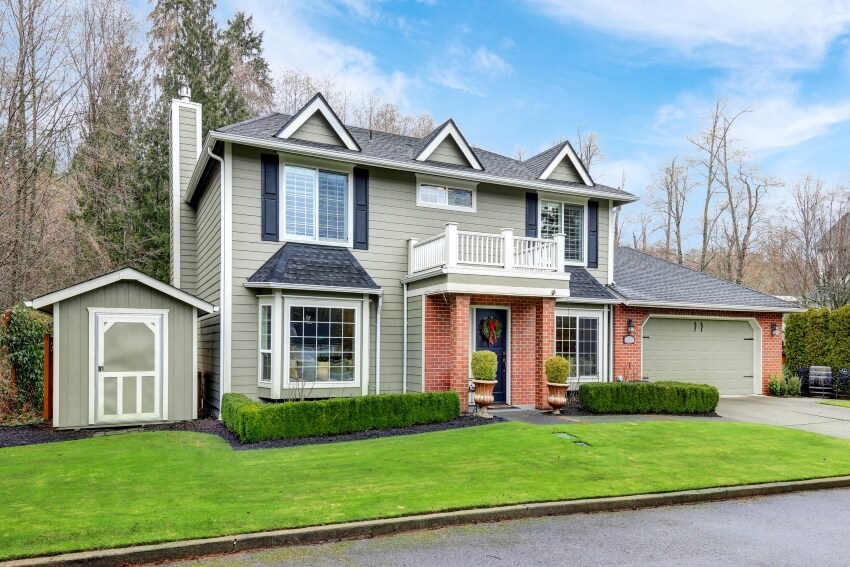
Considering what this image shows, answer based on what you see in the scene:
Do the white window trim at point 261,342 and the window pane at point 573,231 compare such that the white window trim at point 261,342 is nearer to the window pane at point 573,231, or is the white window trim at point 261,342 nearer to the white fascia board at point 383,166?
the white fascia board at point 383,166

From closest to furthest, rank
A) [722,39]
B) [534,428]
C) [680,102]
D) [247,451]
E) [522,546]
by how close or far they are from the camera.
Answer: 1. [522,546]
2. [247,451]
3. [534,428]
4. [722,39]
5. [680,102]

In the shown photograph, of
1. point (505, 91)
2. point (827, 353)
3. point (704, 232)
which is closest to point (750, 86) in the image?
point (704, 232)

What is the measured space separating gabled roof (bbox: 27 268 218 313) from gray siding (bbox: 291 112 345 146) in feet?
13.9

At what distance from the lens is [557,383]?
1245 cm

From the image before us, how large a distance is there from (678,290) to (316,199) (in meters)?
11.4

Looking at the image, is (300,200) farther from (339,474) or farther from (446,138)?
(339,474)

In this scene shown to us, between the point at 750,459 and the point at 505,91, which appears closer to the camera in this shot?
the point at 750,459

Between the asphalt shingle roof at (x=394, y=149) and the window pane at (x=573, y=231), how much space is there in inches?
27.6

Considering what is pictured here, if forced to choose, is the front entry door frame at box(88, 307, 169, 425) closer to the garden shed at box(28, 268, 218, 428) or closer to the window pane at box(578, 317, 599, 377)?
the garden shed at box(28, 268, 218, 428)

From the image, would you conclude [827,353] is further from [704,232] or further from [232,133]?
[232,133]

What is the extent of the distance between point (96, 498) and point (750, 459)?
914 cm

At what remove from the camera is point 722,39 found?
20.4 metres

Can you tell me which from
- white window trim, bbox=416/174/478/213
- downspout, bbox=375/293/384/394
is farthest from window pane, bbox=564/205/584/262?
downspout, bbox=375/293/384/394

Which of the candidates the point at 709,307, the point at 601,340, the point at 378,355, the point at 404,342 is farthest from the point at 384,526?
the point at 709,307
